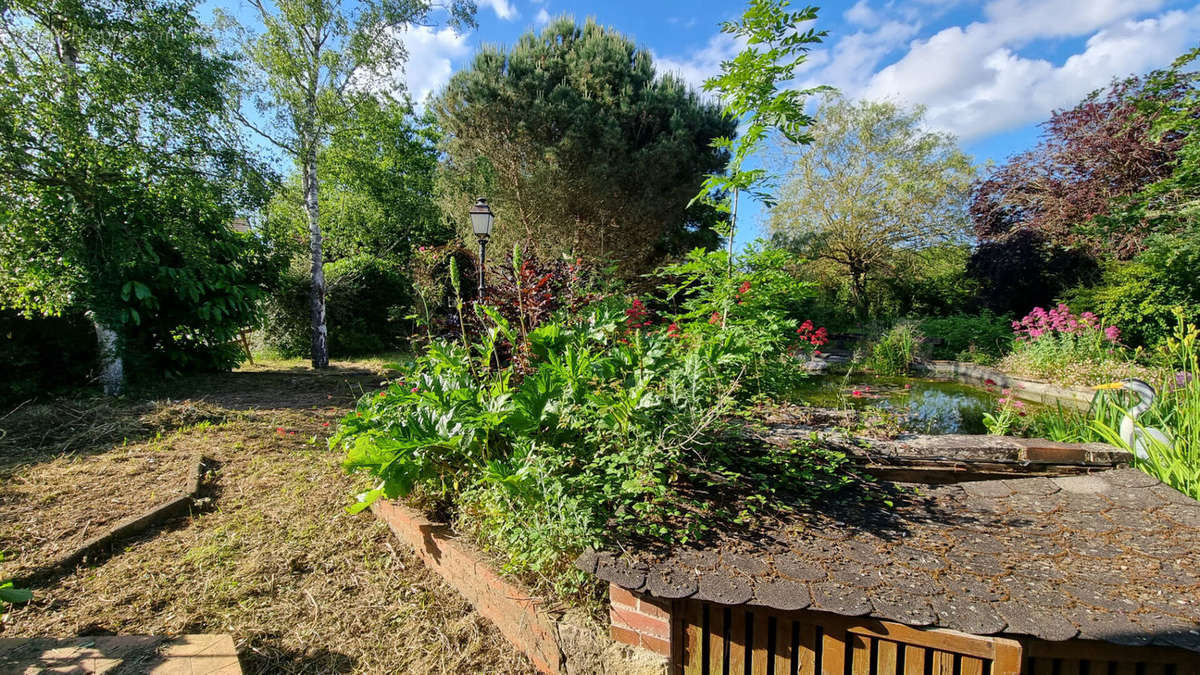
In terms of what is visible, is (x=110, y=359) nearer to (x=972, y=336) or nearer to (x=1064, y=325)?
(x=1064, y=325)

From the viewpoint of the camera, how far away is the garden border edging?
5.26ft

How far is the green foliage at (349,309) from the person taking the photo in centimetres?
952

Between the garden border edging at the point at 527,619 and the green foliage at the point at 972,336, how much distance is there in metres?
8.97

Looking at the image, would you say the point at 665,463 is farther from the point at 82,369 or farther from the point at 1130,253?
the point at 1130,253

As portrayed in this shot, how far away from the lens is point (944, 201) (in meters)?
12.0

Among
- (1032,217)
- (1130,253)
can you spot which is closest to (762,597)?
(1130,253)

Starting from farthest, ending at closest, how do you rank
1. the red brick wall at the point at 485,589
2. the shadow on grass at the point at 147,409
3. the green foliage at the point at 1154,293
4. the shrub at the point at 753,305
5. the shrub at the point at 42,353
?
the green foliage at the point at 1154,293
the shrub at the point at 42,353
the shadow on grass at the point at 147,409
the shrub at the point at 753,305
the red brick wall at the point at 485,589

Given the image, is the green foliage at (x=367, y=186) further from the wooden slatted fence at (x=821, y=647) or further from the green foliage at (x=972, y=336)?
the green foliage at (x=972, y=336)

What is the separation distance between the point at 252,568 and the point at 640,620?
76.8 inches

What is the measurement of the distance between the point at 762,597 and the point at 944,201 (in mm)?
14217

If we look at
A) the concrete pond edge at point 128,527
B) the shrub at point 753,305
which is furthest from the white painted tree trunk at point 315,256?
the shrub at point 753,305

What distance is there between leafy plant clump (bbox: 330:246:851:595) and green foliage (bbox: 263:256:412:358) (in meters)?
7.32

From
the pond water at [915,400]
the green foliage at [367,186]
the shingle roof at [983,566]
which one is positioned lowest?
the shingle roof at [983,566]

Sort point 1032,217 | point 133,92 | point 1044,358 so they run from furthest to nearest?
1. point 1032,217
2. point 1044,358
3. point 133,92
